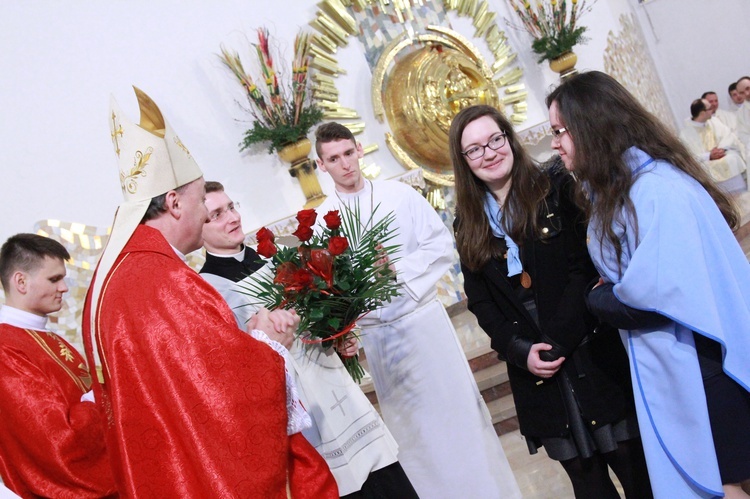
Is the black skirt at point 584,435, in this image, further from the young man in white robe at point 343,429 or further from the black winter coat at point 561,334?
the young man in white robe at point 343,429

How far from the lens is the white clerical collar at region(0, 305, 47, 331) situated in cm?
339

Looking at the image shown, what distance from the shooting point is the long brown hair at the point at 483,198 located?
2633mm

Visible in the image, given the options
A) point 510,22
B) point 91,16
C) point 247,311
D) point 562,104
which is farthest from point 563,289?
point 510,22

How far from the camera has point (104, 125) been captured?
18.8 feet

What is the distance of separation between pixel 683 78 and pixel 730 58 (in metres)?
0.76

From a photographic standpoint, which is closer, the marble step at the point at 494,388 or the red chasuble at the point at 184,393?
the red chasuble at the point at 184,393

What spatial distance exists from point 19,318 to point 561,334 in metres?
2.59

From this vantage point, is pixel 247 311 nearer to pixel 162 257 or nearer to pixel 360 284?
pixel 360 284

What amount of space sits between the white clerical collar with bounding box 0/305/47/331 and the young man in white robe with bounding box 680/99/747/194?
25.6 feet

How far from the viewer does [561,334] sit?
251 cm

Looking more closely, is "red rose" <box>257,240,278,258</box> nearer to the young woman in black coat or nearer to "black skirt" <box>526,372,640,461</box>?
the young woman in black coat

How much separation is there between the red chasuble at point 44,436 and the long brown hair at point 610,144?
231 centimetres

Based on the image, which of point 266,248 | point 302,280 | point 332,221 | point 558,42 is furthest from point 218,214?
point 558,42

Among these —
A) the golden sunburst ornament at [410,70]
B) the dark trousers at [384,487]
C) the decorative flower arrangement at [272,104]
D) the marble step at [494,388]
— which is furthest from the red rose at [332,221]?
the golden sunburst ornament at [410,70]
